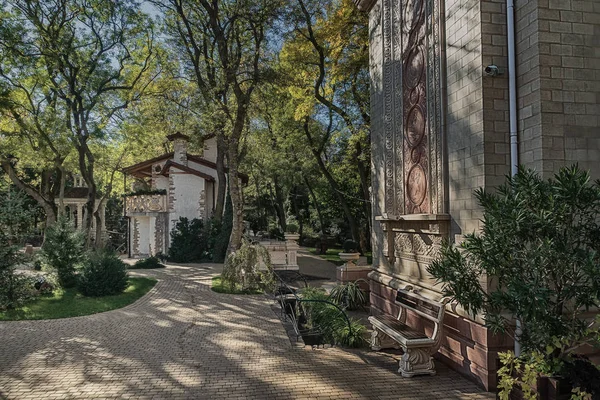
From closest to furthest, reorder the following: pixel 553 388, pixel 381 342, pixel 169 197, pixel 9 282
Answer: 1. pixel 553 388
2. pixel 381 342
3. pixel 9 282
4. pixel 169 197

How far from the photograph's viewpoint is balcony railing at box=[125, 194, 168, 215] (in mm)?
26906

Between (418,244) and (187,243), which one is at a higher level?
(418,244)

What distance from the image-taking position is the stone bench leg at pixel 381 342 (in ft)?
25.3

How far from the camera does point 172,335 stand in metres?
9.11

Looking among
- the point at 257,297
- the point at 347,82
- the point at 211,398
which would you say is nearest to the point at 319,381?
the point at 211,398

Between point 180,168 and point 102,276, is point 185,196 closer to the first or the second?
point 180,168

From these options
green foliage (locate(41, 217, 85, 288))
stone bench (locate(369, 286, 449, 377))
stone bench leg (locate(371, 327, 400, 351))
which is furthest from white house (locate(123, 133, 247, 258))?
stone bench (locate(369, 286, 449, 377))

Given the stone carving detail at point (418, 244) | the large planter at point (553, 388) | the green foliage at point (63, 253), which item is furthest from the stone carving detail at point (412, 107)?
the green foliage at point (63, 253)

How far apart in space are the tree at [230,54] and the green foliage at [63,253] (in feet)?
19.4

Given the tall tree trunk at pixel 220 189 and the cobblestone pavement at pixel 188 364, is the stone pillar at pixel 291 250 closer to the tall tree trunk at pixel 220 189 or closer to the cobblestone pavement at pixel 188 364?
the cobblestone pavement at pixel 188 364

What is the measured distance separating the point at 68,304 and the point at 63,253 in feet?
9.97

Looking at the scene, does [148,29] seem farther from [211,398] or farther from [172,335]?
[211,398]

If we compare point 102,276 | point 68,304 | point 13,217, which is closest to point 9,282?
point 68,304

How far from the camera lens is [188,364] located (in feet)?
23.2
